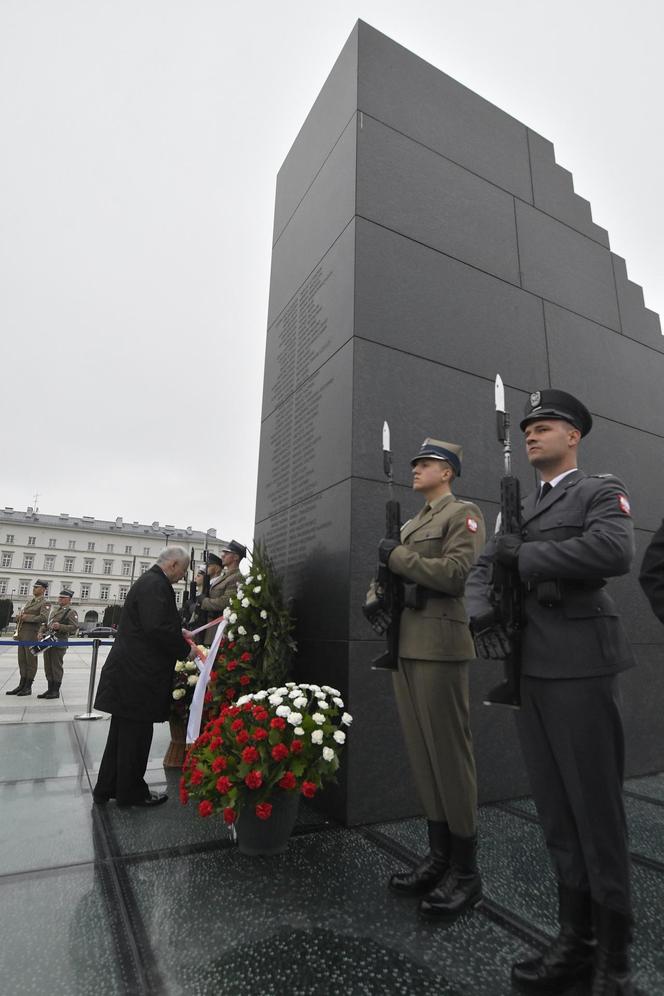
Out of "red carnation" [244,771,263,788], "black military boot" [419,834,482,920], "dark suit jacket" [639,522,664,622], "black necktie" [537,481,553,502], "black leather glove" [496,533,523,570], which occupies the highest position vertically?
"black necktie" [537,481,553,502]

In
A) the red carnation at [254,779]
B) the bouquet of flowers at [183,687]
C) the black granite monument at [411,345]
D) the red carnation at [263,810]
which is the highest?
the black granite monument at [411,345]

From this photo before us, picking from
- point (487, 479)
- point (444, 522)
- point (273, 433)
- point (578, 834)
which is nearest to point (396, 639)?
point (444, 522)

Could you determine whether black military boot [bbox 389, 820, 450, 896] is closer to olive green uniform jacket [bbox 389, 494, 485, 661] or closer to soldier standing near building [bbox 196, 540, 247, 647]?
olive green uniform jacket [bbox 389, 494, 485, 661]

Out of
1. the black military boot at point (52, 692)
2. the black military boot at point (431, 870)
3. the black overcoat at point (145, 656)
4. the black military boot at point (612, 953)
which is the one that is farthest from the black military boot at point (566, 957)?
the black military boot at point (52, 692)

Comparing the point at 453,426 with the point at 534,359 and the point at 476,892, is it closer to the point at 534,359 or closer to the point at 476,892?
the point at 534,359

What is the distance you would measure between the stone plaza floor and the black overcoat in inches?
27.7

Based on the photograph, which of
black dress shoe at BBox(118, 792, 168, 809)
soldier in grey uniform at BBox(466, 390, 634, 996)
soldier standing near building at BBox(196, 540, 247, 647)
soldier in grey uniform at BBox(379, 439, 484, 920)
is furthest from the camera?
soldier standing near building at BBox(196, 540, 247, 647)

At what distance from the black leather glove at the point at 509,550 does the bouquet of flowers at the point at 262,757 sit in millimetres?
1483

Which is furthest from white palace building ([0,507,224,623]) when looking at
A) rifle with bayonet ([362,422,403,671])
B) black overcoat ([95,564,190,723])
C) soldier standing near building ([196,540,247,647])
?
rifle with bayonet ([362,422,403,671])

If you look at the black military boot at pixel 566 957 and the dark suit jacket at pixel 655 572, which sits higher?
the dark suit jacket at pixel 655 572

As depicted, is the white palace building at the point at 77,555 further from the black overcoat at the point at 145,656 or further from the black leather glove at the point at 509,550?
the black leather glove at the point at 509,550

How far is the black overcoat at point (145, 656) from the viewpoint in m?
4.04

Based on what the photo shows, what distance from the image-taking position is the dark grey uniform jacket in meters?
1.98

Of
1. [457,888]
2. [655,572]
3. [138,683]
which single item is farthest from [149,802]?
[655,572]
